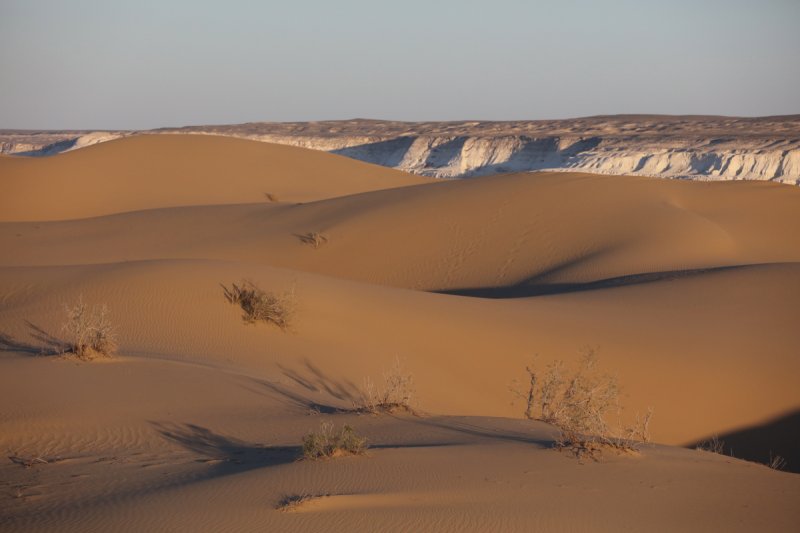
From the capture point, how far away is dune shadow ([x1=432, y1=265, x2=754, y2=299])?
1844 cm

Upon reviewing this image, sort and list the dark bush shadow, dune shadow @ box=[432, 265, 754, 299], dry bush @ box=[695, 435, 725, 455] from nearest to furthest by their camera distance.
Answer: the dark bush shadow
dry bush @ box=[695, 435, 725, 455]
dune shadow @ box=[432, 265, 754, 299]

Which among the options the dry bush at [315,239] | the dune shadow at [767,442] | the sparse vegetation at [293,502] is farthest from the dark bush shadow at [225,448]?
the dry bush at [315,239]

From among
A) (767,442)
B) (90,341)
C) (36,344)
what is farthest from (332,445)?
(767,442)

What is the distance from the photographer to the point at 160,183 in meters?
37.9

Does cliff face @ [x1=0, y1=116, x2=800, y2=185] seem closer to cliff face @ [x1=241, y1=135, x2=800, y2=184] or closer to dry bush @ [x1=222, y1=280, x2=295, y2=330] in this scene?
cliff face @ [x1=241, y1=135, x2=800, y2=184]

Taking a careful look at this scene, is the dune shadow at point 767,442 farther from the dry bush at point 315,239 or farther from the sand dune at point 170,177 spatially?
the sand dune at point 170,177

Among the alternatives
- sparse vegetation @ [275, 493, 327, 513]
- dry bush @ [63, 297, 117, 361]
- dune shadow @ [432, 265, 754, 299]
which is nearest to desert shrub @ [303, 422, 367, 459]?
sparse vegetation @ [275, 493, 327, 513]

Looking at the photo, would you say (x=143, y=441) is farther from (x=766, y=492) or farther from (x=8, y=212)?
(x=8, y=212)

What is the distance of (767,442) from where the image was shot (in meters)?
11.5

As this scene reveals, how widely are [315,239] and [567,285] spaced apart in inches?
307

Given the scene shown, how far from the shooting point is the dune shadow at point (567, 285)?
18442 millimetres

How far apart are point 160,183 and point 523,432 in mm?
32055

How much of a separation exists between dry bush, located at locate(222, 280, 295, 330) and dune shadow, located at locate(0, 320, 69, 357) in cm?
244

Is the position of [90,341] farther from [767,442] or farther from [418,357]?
[767,442]
